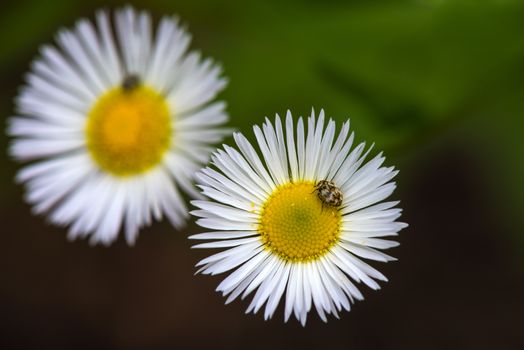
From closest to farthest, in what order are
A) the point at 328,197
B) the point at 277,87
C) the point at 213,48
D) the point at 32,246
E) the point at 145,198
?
the point at 328,197
the point at 145,198
the point at 277,87
the point at 213,48
the point at 32,246

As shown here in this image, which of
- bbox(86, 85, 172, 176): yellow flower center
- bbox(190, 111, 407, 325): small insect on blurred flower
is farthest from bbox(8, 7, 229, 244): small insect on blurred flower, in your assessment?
bbox(190, 111, 407, 325): small insect on blurred flower

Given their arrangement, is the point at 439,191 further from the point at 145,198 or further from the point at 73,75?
the point at 73,75

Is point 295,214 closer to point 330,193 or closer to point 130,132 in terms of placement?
point 330,193

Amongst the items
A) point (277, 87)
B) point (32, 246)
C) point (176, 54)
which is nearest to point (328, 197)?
point (176, 54)

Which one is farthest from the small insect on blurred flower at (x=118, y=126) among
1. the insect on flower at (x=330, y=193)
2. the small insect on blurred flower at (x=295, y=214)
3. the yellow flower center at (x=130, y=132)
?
the insect on flower at (x=330, y=193)

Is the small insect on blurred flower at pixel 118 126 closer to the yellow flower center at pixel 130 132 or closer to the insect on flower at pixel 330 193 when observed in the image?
the yellow flower center at pixel 130 132

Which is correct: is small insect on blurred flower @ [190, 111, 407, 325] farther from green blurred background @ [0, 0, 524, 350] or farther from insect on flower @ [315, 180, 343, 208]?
green blurred background @ [0, 0, 524, 350]

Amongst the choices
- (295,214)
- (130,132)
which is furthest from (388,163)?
(130,132)
